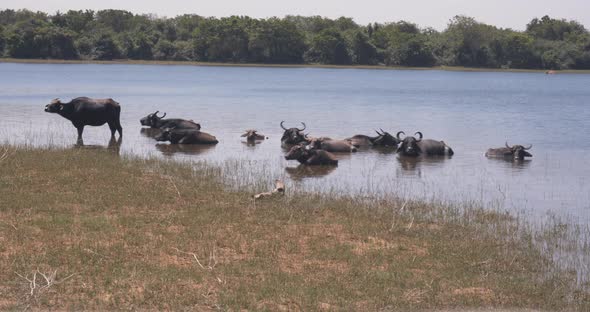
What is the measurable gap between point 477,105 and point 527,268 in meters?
36.4

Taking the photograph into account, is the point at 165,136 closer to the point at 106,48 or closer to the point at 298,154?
the point at 298,154

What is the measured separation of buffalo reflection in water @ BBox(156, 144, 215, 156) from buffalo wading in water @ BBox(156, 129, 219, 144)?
136mm

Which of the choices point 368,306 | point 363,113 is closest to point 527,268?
point 368,306

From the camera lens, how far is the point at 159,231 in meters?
10.8

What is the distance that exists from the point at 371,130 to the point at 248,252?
1986 cm

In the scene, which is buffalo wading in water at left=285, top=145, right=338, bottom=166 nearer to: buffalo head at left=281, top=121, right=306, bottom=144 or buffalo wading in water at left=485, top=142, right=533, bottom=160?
buffalo head at left=281, top=121, right=306, bottom=144

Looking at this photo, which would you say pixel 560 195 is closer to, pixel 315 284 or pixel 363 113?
pixel 315 284

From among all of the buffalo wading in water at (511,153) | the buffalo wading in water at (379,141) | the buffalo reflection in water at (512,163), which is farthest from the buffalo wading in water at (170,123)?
the buffalo reflection in water at (512,163)

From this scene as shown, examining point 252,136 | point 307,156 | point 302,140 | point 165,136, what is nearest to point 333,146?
point 302,140

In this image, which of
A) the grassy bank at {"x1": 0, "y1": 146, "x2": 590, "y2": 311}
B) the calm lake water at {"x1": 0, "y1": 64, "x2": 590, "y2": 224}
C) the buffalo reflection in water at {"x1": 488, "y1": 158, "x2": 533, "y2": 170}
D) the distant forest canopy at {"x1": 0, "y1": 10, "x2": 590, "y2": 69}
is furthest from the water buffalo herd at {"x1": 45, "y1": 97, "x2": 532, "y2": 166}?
the distant forest canopy at {"x1": 0, "y1": 10, "x2": 590, "y2": 69}

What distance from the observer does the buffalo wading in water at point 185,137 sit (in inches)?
920

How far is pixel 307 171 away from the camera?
61.8 feet

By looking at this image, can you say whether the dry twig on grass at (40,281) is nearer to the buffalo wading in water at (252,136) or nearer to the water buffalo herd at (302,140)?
the water buffalo herd at (302,140)

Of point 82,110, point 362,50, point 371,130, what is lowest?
point 371,130
